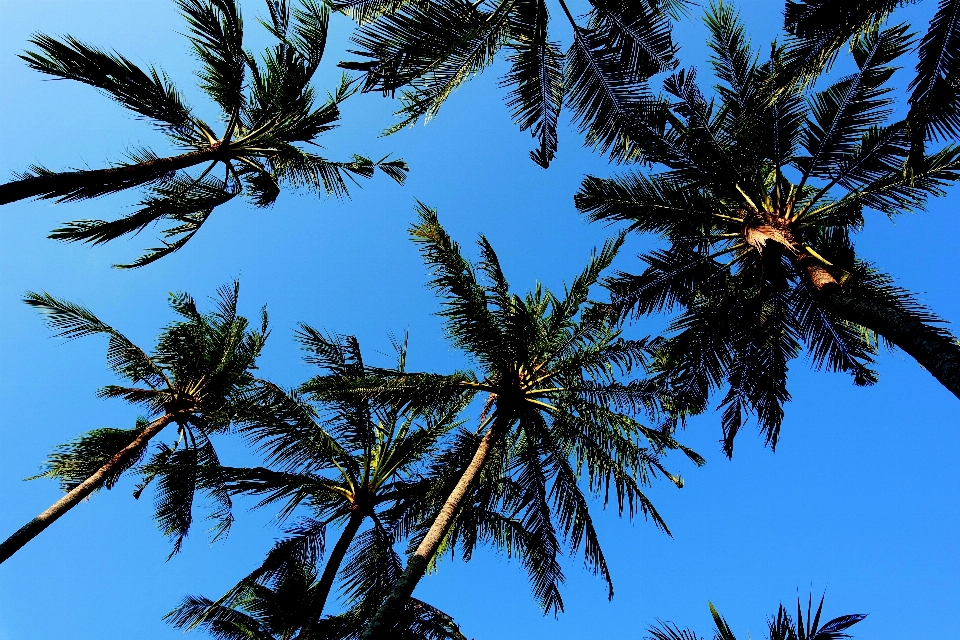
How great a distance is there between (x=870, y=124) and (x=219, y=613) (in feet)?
40.3

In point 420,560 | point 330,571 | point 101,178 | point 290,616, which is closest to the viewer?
point 101,178

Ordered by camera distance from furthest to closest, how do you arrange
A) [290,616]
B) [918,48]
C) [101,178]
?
[290,616] → [101,178] → [918,48]

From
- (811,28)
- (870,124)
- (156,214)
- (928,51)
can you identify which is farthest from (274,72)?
(870,124)

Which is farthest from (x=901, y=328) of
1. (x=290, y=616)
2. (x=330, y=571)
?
(x=290, y=616)

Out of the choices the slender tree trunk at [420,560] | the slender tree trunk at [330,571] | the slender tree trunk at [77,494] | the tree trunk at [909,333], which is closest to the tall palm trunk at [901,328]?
the tree trunk at [909,333]

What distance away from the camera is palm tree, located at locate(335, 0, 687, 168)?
6.05 m

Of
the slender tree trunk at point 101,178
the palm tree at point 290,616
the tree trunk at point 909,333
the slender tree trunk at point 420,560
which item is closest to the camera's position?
the tree trunk at point 909,333

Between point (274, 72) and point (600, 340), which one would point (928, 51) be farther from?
point (274, 72)

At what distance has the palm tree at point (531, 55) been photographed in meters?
6.05

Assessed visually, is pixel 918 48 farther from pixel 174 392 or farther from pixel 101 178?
pixel 174 392

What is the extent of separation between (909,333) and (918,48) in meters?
2.52

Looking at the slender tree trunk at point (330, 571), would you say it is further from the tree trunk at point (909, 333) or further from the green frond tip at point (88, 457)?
the tree trunk at point (909, 333)

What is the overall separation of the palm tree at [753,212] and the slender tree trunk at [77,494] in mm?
8331

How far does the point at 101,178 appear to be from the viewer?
615 centimetres
